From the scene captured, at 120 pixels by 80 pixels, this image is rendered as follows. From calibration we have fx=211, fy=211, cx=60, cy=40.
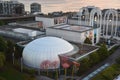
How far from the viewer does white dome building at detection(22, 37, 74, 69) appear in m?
20.7

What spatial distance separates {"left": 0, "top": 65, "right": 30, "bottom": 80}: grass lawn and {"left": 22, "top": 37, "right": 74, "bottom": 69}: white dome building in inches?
76.7

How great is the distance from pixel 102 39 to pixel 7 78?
1892 cm

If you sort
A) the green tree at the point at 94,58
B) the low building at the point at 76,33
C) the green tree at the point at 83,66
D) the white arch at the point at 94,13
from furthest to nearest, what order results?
1. the white arch at the point at 94,13
2. the low building at the point at 76,33
3. the green tree at the point at 94,58
4. the green tree at the point at 83,66

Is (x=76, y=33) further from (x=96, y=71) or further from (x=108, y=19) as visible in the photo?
(x=108, y=19)

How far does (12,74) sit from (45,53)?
149 inches

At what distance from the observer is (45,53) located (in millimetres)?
21000

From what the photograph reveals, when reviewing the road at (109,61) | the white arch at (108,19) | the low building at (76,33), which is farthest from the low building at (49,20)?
the road at (109,61)

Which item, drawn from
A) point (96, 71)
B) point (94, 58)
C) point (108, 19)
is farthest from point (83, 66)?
point (108, 19)

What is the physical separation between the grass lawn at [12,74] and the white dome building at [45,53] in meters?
1.95

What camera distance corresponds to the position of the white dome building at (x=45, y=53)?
2073 cm

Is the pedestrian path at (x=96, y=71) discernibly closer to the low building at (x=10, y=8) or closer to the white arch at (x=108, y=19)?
the white arch at (x=108, y=19)

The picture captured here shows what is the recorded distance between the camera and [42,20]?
41.6 meters

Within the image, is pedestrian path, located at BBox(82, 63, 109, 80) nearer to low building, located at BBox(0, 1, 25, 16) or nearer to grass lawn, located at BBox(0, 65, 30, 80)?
grass lawn, located at BBox(0, 65, 30, 80)

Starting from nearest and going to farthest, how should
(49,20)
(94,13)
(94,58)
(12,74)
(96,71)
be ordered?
(12,74)
(96,71)
(94,58)
(94,13)
(49,20)
